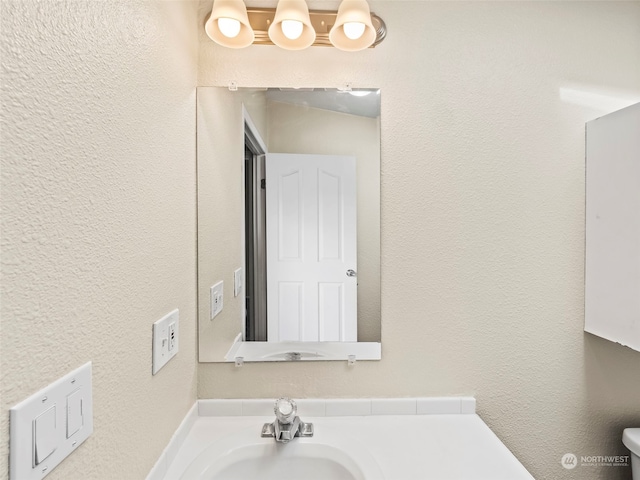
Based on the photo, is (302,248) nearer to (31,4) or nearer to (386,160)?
(386,160)

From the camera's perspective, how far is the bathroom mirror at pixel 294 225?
3.88ft

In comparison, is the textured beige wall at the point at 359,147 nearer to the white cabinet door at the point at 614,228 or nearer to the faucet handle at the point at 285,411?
the faucet handle at the point at 285,411

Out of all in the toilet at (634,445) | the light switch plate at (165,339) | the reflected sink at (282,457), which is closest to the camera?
the light switch plate at (165,339)

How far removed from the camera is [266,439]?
1029mm

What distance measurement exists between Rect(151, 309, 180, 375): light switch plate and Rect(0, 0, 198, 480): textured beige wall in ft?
0.09

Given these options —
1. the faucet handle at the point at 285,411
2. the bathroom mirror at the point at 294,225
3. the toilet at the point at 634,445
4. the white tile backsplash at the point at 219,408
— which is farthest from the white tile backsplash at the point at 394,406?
the toilet at the point at 634,445

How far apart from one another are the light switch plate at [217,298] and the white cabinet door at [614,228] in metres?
1.18

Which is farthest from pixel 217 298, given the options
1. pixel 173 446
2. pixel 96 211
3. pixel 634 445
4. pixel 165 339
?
pixel 634 445

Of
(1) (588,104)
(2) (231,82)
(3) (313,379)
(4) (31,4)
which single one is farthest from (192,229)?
(1) (588,104)

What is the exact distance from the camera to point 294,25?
1078mm

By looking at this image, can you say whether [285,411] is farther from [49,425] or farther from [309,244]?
[49,425]

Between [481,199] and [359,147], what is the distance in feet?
1.40

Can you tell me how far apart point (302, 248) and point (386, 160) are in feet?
1.28

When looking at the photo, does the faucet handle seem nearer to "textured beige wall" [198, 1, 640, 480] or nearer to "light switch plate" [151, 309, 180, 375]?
"textured beige wall" [198, 1, 640, 480]
